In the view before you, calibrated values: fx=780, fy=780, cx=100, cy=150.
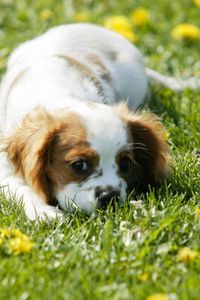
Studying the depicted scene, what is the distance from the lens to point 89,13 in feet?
30.8

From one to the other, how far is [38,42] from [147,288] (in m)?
3.79

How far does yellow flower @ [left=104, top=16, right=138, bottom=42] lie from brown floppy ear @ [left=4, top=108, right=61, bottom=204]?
10.9ft

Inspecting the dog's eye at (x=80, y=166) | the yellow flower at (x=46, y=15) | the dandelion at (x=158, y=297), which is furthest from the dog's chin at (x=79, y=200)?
the yellow flower at (x=46, y=15)

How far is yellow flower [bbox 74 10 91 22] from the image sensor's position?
9.00 meters

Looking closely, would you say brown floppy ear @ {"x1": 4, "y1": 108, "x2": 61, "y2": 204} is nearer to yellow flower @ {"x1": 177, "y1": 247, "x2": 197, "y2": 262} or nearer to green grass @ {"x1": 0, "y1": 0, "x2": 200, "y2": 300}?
green grass @ {"x1": 0, "y1": 0, "x2": 200, "y2": 300}

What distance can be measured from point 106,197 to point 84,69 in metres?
1.77

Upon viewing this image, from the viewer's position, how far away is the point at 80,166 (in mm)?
4969

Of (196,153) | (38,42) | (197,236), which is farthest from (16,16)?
(197,236)

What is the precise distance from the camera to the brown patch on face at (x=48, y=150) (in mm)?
5000

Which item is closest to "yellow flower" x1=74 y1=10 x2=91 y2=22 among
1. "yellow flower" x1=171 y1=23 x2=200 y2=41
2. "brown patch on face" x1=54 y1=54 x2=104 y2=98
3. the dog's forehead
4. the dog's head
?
"yellow flower" x1=171 y1=23 x2=200 y2=41

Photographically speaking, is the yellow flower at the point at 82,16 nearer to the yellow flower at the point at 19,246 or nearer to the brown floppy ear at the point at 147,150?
the brown floppy ear at the point at 147,150

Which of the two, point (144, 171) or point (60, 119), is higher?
point (60, 119)

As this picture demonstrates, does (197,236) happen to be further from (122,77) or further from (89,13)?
(89,13)

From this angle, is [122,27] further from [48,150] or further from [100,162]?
[100,162]
